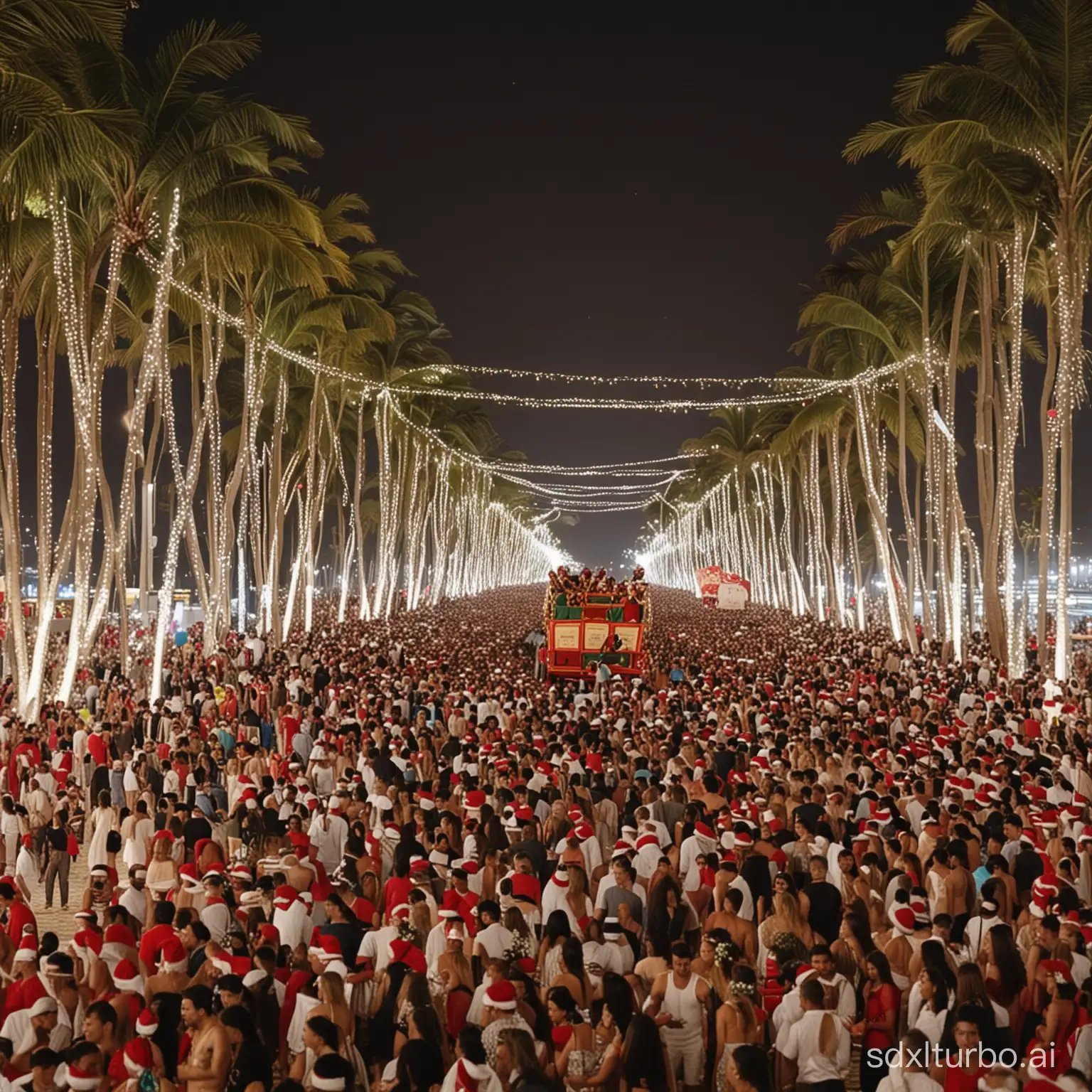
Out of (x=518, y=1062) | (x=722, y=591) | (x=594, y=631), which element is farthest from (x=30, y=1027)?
(x=722, y=591)

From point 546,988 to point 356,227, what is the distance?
87.8ft

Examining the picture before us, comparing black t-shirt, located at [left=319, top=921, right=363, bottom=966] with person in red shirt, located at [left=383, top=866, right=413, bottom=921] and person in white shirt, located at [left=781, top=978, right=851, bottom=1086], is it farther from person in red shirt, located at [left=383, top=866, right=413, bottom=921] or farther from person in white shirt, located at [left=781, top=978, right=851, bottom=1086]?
person in white shirt, located at [left=781, top=978, right=851, bottom=1086]

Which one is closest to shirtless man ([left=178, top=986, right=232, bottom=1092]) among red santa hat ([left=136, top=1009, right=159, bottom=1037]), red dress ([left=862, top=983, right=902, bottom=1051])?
red santa hat ([left=136, top=1009, right=159, bottom=1037])

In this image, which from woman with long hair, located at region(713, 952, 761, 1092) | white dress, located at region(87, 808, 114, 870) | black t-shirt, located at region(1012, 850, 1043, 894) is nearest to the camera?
woman with long hair, located at region(713, 952, 761, 1092)

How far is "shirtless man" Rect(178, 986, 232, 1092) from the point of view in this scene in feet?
20.9

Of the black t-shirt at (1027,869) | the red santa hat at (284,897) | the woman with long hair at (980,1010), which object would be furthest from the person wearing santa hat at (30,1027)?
the black t-shirt at (1027,869)

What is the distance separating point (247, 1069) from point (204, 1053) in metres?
0.24

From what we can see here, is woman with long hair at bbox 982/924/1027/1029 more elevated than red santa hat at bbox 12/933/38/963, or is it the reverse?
red santa hat at bbox 12/933/38/963

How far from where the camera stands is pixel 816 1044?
6645 mm

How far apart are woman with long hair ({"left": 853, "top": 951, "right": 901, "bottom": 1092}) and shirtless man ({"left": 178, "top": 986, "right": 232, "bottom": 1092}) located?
11.5ft

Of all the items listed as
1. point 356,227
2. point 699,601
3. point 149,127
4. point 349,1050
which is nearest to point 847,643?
point 356,227

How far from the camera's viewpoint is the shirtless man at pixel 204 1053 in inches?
251

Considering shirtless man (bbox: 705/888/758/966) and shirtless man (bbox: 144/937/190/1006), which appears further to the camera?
shirtless man (bbox: 705/888/758/966)

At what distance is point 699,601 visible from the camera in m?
70.0
